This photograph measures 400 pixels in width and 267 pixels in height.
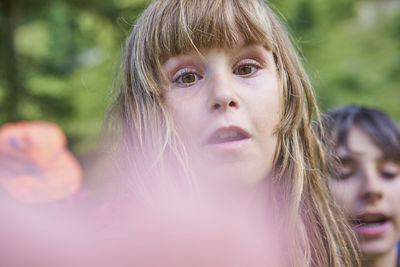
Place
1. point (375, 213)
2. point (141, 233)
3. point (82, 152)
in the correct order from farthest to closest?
point (82, 152)
point (375, 213)
point (141, 233)

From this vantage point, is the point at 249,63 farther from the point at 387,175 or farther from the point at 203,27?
the point at 387,175

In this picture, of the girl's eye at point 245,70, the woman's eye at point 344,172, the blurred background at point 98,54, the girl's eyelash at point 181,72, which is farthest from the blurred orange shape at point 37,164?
the woman's eye at point 344,172

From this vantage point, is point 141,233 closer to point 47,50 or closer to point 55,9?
point 55,9

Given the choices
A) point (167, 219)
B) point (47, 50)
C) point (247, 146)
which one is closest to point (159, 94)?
point (247, 146)

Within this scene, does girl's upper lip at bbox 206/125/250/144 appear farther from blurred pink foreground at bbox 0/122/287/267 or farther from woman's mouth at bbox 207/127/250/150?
blurred pink foreground at bbox 0/122/287/267

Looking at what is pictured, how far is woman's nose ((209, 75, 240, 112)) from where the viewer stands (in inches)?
34.3

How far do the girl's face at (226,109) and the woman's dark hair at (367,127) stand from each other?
0.50 m

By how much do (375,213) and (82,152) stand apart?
103 inches

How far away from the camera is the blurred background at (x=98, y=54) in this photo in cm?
235

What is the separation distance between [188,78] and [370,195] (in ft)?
2.30

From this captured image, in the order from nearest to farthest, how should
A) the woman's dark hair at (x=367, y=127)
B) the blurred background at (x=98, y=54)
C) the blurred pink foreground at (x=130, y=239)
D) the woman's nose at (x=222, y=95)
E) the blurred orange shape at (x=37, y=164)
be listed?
the blurred pink foreground at (x=130, y=239) → the woman's nose at (x=222, y=95) → the blurred orange shape at (x=37, y=164) → the woman's dark hair at (x=367, y=127) → the blurred background at (x=98, y=54)

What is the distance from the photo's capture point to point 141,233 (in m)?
0.56

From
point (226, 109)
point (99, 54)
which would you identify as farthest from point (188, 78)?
point (99, 54)

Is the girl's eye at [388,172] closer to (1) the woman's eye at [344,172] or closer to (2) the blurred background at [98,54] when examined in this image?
(1) the woman's eye at [344,172]
